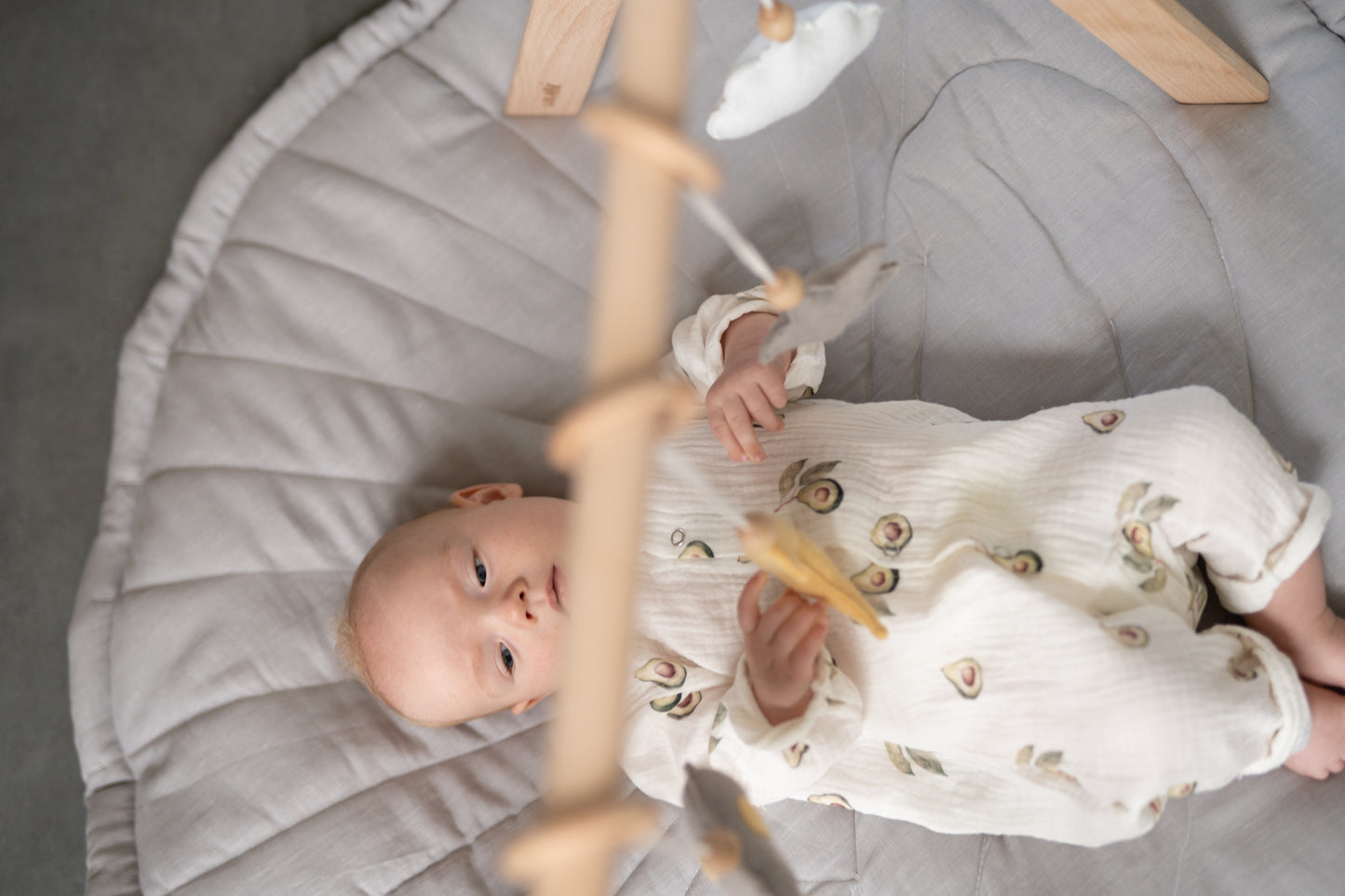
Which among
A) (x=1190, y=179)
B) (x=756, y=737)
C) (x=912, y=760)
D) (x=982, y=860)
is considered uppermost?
(x=1190, y=179)

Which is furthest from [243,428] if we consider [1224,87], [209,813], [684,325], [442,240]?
[1224,87]

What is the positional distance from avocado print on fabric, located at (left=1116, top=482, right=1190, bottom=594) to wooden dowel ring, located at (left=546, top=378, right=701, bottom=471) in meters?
0.52

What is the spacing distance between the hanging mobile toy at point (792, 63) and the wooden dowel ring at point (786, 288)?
17 cm

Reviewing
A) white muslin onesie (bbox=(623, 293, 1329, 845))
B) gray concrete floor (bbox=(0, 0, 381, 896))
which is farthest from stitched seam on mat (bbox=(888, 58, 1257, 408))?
gray concrete floor (bbox=(0, 0, 381, 896))

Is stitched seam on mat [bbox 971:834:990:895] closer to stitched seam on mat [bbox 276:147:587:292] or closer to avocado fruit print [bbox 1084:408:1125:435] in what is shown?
avocado fruit print [bbox 1084:408:1125:435]

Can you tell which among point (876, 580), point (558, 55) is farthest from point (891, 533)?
point (558, 55)

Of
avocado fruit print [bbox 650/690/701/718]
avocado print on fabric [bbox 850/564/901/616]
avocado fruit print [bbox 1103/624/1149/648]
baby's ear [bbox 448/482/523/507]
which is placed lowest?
avocado fruit print [bbox 650/690/701/718]

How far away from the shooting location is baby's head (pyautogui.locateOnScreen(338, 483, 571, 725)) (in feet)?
3.18

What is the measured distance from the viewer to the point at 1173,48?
90 cm

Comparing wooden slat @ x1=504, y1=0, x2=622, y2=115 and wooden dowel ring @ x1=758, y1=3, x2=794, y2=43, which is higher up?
wooden dowel ring @ x1=758, y1=3, x2=794, y2=43

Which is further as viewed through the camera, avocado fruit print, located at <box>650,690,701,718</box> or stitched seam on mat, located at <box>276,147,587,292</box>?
stitched seam on mat, located at <box>276,147,587,292</box>

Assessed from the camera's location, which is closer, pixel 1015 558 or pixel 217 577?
pixel 1015 558

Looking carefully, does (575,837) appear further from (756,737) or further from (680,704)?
(680,704)

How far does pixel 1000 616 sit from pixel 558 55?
785mm
